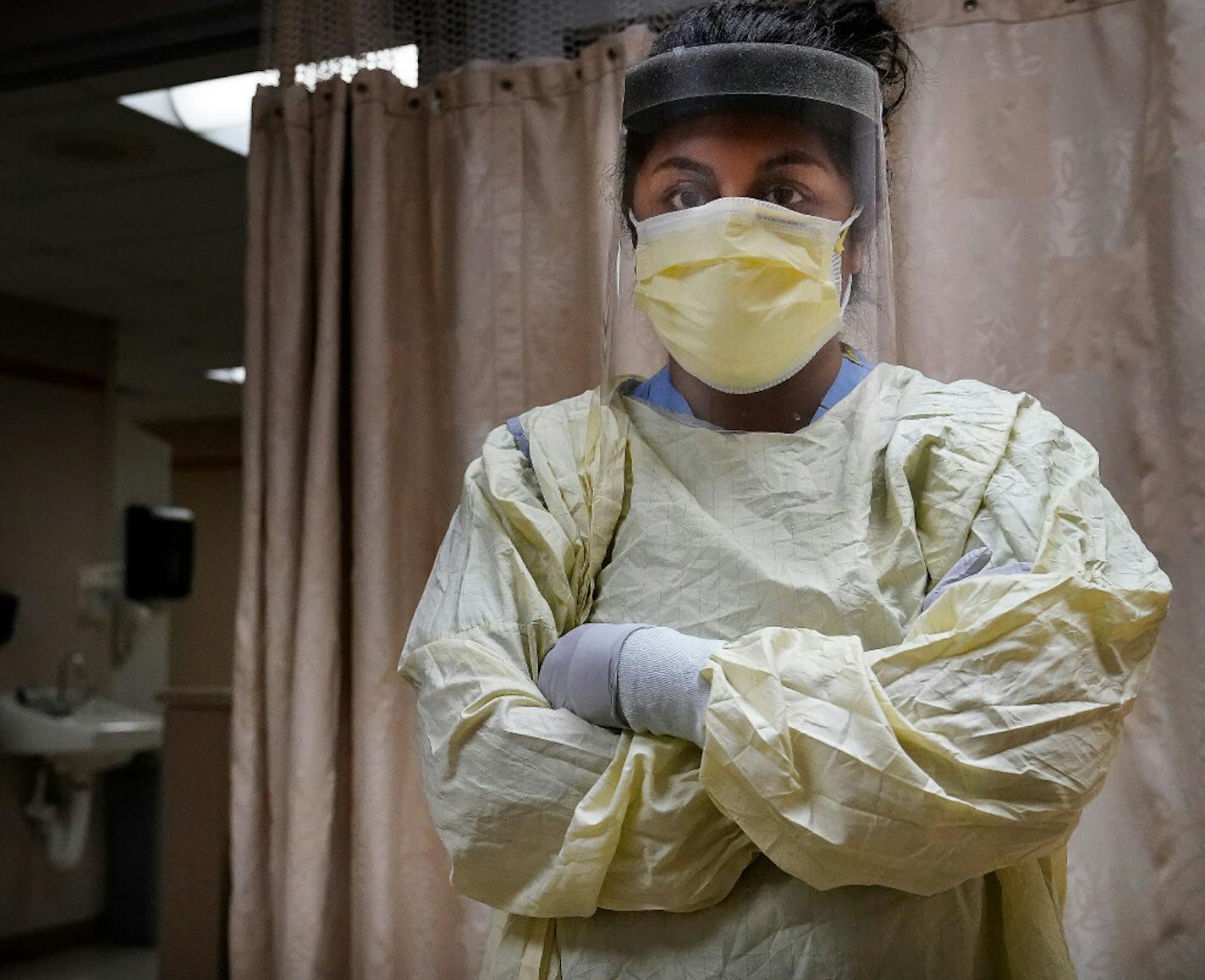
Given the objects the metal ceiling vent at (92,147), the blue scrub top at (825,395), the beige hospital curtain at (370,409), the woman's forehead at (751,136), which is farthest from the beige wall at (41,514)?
the woman's forehead at (751,136)

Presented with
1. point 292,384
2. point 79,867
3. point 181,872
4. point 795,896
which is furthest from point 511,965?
point 79,867

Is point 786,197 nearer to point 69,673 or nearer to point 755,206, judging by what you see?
point 755,206

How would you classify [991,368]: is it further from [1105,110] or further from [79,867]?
[79,867]

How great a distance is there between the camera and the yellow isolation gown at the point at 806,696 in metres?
0.77

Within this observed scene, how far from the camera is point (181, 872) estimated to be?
2.12m

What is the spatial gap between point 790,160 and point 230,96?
5.27 ft

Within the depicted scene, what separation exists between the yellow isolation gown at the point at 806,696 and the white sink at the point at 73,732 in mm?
1825

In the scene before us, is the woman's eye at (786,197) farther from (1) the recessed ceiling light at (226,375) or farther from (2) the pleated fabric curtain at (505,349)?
(1) the recessed ceiling light at (226,375)

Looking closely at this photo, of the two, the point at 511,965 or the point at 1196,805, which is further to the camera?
the point at 1196,805

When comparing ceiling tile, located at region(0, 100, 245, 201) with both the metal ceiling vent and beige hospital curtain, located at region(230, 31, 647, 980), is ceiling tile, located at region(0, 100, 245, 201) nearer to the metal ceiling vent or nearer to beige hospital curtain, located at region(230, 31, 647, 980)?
the metal ceiling vent

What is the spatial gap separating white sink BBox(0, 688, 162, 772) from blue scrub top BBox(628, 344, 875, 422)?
1.91m

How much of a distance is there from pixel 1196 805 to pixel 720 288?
962 millimetres

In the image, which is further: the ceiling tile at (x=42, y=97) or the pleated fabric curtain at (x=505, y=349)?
the ceiling tile at (x=42, y=97)

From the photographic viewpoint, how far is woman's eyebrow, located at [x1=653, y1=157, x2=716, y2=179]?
0.87m
